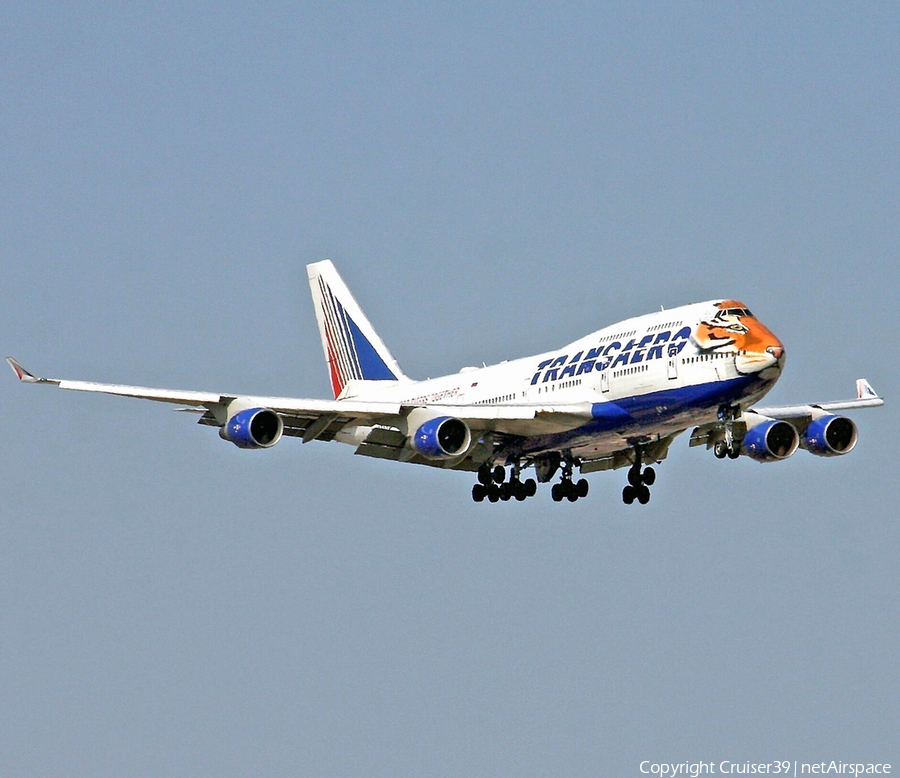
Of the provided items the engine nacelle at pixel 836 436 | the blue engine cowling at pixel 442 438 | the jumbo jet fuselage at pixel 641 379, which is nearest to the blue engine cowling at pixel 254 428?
the blue engine cowling at pixel 442 438

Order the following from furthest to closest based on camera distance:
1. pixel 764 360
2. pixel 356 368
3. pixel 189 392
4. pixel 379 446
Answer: pixel 356 368, pixel 379 446, pixel 189 392, pixel 764 360

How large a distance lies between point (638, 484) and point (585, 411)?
258 inches

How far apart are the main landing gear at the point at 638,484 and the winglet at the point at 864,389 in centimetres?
945

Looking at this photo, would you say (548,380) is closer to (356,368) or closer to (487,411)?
(487,411)

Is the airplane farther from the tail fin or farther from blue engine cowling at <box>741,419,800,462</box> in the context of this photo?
the tail fin

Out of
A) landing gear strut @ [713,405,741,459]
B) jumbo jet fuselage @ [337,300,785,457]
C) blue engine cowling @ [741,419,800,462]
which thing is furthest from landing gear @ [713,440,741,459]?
blue engine cowling @ [741,419,800,462]

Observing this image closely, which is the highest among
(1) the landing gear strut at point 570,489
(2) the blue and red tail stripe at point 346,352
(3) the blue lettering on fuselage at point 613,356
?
(2) the blue and red tail stripe at point 346,352

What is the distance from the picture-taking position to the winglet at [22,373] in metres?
62.4

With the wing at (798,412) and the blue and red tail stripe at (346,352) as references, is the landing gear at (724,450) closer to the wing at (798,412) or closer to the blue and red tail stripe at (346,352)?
the wing at (798,412)

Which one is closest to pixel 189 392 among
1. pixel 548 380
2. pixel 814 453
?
pixel 548 380

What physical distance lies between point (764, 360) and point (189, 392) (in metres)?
19.2

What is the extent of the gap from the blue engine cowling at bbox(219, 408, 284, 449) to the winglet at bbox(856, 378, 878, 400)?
2330 cm

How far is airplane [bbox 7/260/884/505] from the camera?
61.5 metres

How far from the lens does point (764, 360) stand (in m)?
60.4
